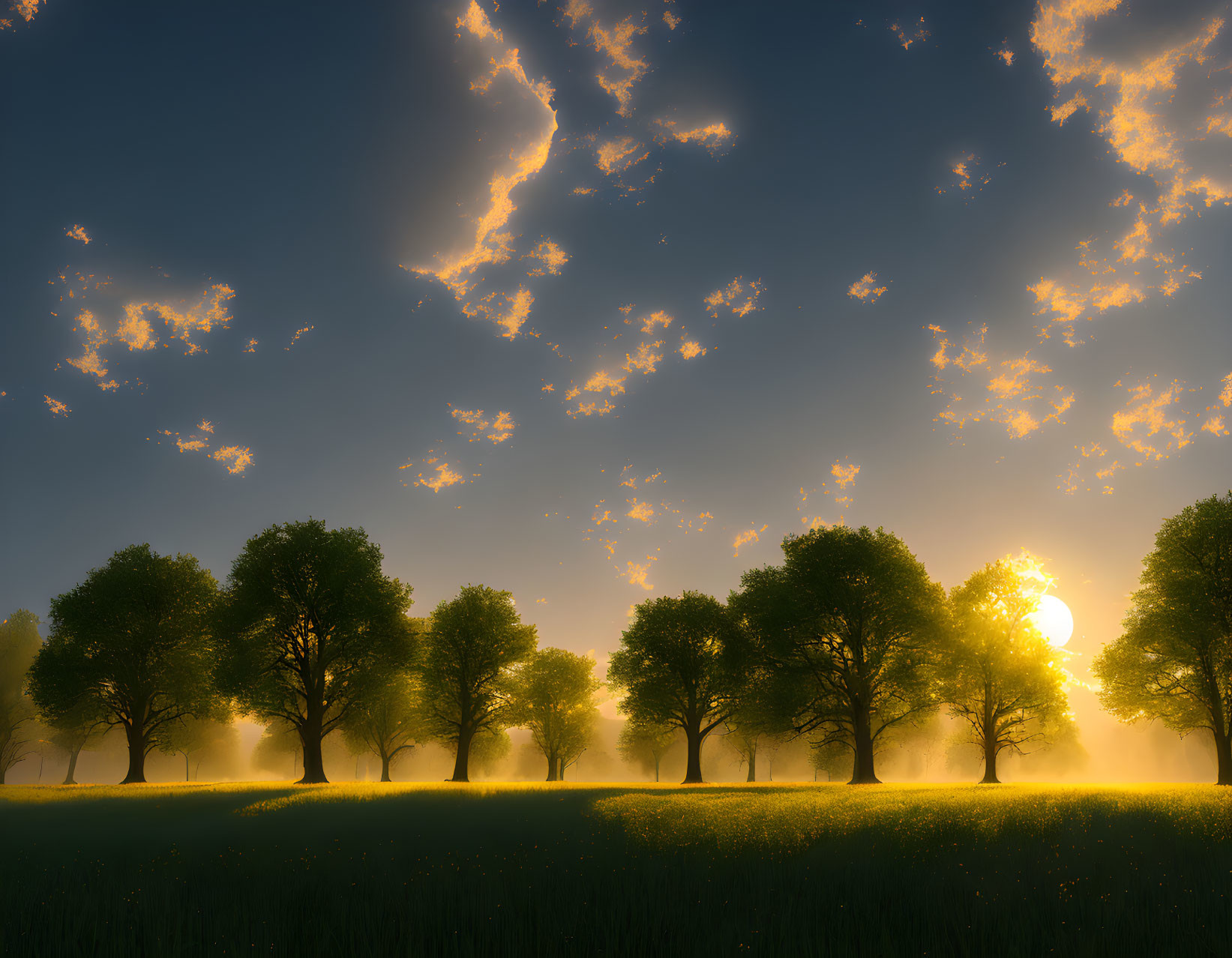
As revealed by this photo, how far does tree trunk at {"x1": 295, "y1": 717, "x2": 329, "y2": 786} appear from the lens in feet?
127

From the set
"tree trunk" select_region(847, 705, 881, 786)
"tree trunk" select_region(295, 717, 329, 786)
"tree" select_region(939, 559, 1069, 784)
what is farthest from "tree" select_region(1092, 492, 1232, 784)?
"tree trunk" select_region(295, 717, 329, 786)

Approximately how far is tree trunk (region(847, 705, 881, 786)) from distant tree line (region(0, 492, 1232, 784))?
14 centimetres

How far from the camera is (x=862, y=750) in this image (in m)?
40.1

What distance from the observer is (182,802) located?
24.2 meters

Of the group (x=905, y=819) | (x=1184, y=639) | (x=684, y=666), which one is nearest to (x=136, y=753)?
(x=684, y=666)

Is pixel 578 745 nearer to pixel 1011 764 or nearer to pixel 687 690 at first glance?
pixel 687 690

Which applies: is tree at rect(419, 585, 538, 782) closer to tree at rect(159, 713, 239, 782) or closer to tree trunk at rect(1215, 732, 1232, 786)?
tree at rect(159, 713, 239, 782)

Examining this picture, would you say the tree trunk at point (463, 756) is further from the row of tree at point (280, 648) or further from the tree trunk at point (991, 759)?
the tree trunk at point (991, 759)

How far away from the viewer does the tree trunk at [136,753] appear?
4375 cm

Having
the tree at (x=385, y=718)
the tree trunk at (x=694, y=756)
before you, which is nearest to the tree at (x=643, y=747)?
the tree trunk at (x=694, y=756)

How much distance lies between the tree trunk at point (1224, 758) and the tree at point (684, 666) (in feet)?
95.1

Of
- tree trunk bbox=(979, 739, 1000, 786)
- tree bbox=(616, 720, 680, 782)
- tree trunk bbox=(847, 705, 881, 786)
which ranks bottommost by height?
tree bbox=(616, 720, 680, 782)

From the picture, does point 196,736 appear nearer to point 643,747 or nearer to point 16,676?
point 16,676

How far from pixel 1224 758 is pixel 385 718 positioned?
6864 cm
